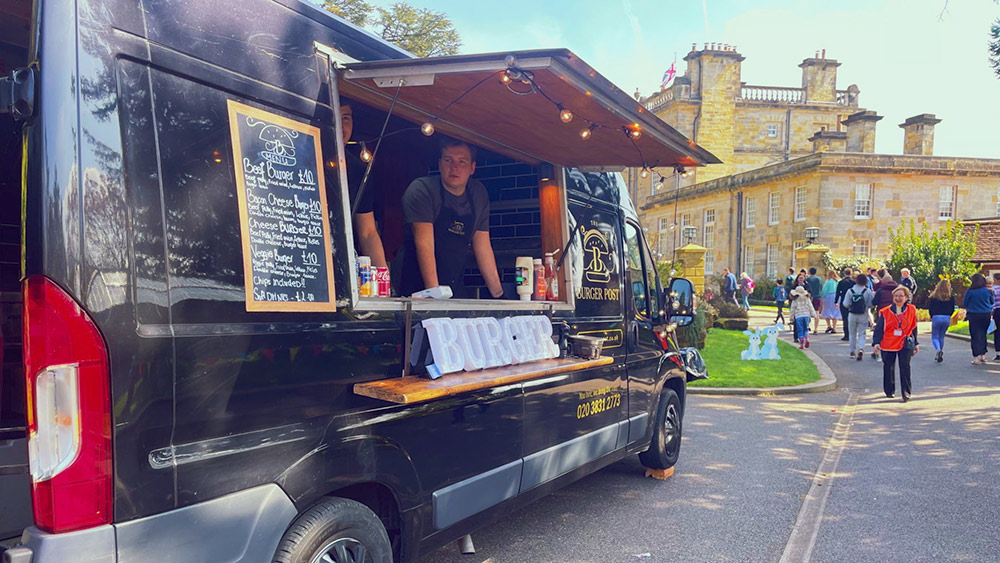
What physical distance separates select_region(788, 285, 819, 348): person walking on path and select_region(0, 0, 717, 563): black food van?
13.1 m

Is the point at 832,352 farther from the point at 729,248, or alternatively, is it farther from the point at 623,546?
the point at 729,248

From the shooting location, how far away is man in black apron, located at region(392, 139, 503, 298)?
14.9 ft

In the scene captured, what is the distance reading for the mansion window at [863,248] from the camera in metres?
32.3

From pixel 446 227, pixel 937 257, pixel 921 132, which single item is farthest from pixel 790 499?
pixel 921 132

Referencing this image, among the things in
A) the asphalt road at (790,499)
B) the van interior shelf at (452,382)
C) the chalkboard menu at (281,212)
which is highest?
the chalkboard menu at (281,212)

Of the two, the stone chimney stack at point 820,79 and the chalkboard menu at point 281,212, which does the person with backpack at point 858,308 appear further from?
the stone chimney stack at point 820,79

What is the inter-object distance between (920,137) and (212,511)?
40.7 metres

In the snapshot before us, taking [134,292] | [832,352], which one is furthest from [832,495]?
[832,352]

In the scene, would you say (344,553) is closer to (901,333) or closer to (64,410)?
(64,410)

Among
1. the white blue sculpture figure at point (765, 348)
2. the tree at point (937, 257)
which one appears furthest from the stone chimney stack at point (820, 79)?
the white blue sculpture figure at point (765, 348)

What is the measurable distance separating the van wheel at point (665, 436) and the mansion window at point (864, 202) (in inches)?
1195

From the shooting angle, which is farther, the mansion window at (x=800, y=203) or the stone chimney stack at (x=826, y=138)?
the stone chimney stack at (x=826, y=138)

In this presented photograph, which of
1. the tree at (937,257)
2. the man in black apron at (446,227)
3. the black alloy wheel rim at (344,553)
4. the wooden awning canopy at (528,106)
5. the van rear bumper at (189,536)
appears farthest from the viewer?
the tree at (937,257)

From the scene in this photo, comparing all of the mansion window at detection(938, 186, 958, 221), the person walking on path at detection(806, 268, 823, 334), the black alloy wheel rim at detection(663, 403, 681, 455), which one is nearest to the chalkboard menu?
the black alloy wheel rim at detection(663, 403, 681, 455)
